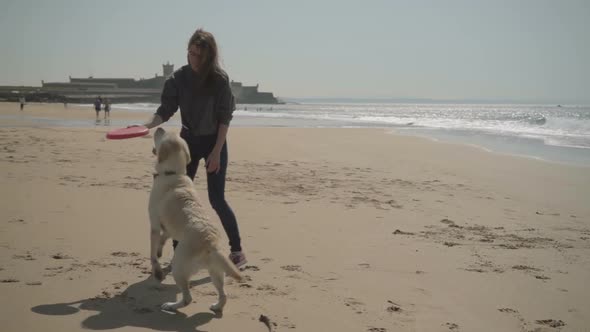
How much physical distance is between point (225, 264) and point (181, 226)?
46 centimetres

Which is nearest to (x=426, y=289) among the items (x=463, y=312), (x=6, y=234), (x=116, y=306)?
(x=463, y=312)

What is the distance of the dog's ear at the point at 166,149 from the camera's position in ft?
12.0

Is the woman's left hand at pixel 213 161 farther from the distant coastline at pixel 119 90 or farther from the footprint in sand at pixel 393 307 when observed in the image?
the distant coastline at pixel 119 90

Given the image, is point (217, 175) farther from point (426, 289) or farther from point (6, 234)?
point (6, 234)

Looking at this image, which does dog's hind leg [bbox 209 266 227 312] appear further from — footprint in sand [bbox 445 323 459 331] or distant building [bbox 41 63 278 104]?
distant building [bbox 41 63 278 104]

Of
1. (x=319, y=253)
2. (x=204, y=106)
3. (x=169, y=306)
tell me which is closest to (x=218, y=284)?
(x=169, y=306)

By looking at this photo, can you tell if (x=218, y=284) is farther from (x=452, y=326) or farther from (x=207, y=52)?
(x=207, y=52)

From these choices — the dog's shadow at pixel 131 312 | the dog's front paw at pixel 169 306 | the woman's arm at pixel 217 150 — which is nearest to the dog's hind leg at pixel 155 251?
the dog's shadow at pixel 131 312

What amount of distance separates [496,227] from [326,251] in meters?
2.61

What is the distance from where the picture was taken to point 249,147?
14.7 meters

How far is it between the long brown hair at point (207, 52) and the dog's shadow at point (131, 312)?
1843 millimetres

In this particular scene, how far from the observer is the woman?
3972 millimetres

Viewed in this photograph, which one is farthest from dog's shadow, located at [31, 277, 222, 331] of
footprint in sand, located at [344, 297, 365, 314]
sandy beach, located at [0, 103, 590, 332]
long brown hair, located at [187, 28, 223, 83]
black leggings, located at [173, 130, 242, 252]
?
long brown hair, located at [187, 28, 223, 83]

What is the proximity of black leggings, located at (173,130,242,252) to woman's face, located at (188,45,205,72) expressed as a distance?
2.06ft
